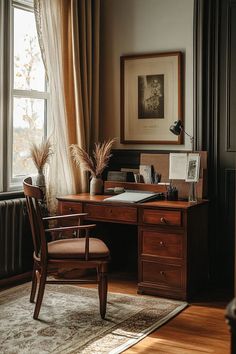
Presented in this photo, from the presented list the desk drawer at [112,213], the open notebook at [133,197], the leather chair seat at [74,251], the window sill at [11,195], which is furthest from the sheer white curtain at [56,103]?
the leather chair seat at [74,251]

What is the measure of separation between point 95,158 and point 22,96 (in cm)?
77

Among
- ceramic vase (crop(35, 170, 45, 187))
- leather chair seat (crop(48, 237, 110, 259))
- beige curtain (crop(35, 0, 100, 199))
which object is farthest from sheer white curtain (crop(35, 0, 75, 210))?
leather chair seat (crop(48, 237, 110, 259))

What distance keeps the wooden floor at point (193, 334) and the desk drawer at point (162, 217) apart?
1.88 ft

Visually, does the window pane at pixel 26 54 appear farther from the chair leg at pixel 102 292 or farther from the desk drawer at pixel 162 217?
the chair leg at pixel 102 292

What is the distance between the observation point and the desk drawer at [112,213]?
4016mm

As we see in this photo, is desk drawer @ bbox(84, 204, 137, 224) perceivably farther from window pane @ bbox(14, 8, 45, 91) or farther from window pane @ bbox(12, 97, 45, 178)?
window pane @ bbox(14, 8, 45, 91)

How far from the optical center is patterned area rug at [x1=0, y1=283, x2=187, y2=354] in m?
3.01

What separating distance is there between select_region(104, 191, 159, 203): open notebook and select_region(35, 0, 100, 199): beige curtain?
0.53 m

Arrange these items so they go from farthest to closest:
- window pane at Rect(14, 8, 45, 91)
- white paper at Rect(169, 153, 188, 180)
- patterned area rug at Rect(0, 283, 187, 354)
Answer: window pane at Rect(14, 8, 45, 91), white paper at Rect(169, 153, 188, 180), patterned area rug at Rect(0, 283, 187, 354)

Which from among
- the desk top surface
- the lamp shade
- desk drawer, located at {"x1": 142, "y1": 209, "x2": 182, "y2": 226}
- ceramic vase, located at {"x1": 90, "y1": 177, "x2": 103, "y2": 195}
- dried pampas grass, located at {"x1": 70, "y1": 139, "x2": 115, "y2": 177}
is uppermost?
the lamp shade

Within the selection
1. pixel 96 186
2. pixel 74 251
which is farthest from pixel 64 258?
pixel 96 186

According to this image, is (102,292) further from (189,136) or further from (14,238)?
(189,136)

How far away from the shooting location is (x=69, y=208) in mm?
4254

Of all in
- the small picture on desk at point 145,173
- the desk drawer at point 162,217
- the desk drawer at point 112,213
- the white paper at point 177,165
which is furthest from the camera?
the small picture on desk at point 145,173
